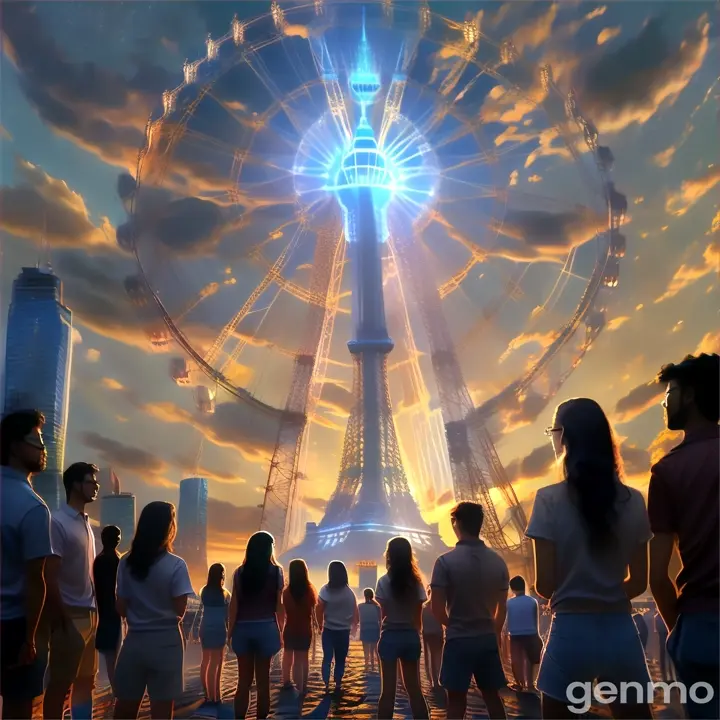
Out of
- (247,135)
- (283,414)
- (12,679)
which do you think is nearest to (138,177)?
(247,135)

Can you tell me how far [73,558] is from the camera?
4.47 metres

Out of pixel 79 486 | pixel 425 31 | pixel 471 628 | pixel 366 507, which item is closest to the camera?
pixel 471 628

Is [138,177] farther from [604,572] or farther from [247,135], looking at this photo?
[604,572]

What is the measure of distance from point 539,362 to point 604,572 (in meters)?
22.7

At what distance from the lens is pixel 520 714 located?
715cm

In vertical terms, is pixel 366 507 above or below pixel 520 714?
above

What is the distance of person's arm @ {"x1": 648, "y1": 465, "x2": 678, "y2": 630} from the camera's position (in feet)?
9.57

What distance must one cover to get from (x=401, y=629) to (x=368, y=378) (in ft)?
92.0

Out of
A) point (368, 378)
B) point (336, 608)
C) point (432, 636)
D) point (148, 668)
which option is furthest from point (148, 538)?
point (368, 378)

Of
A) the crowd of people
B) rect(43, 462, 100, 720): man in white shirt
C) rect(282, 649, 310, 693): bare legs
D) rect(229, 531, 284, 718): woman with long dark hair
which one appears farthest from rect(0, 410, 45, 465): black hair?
rect(282, 649, 310, 693): bare legs

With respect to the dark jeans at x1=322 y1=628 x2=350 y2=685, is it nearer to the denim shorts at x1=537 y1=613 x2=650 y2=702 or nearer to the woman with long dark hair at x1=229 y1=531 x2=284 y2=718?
the woman with long dark hair at x1=229 y1=531 x2=284 y2=718

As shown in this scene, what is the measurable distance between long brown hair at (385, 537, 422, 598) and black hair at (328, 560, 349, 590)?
111 inches

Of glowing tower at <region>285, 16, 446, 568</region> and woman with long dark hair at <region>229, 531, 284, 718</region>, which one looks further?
glowing tower at <region>285, 16, 446, 568</region>

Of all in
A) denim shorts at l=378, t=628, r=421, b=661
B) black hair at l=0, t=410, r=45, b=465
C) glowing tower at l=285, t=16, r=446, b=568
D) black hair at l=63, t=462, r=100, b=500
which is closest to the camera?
black hair at l=0, t=410, r=45, b=465
